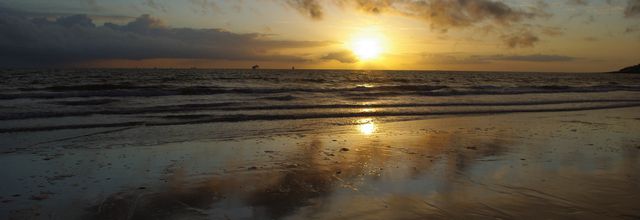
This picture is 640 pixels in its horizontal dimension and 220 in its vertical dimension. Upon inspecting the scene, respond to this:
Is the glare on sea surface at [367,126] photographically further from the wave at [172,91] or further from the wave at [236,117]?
the wave at [172,91]

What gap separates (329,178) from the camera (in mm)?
7508

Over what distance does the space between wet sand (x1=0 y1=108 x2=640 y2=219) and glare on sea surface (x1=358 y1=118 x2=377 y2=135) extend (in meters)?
1.32

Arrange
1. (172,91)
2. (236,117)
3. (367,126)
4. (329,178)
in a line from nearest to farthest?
(329,178) < (367,126) < (236,117) < (172,91)

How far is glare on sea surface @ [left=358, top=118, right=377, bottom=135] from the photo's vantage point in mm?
13430

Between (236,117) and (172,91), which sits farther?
(172,91)

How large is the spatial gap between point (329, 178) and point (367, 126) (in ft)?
24.2

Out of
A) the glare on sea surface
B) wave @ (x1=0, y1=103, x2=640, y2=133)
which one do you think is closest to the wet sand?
the glare on sea surface

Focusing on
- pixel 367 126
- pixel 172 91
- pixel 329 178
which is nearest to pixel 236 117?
pixel 367 126

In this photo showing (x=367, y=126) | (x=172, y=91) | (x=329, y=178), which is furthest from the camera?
(x=172, y=91)

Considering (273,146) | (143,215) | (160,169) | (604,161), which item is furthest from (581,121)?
(143,215)

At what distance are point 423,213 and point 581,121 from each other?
13478mm

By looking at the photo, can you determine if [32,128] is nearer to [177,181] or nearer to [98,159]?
[98,159]

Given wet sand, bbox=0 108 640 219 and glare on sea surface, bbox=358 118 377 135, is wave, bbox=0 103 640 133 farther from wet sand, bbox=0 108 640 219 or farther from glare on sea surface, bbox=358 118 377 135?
wet sand, bbox=0 108 640 219

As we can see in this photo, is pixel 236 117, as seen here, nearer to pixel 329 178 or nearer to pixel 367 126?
pixel 367 126
